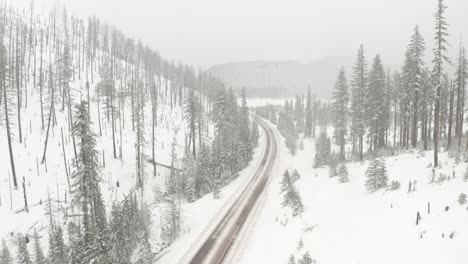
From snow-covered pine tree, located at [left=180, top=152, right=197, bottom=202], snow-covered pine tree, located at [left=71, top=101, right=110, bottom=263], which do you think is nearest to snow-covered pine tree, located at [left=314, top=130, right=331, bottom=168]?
snow-covered pine tree, located at [left=180, top=152, right=197, bottom=202]

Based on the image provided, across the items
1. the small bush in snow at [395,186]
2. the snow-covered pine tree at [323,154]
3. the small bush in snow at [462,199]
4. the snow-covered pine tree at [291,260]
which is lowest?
the snow-covered pine tree at [291,260]

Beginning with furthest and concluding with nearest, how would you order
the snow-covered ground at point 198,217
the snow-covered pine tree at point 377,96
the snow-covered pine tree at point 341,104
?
the snow-covered pine tree at point 341,104 < the snow-covered pine tree at point 377,96 < the snow-covered ground at point 198,217

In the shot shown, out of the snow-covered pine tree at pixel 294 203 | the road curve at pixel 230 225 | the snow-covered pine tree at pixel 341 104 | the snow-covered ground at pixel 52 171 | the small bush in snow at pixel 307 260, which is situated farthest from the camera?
the snow-covered pine tree at pixel 341 104

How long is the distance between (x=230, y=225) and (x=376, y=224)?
47.7 ft

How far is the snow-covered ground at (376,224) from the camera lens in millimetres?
12922

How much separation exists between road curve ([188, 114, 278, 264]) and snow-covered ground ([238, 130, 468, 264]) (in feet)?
6.00

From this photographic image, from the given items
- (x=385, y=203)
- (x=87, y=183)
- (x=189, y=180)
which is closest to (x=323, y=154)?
(x=189, y=180)

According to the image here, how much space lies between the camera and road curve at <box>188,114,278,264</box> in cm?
2220

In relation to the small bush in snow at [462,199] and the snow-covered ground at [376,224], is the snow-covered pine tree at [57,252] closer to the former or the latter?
the snow-covered ground at [376,224]

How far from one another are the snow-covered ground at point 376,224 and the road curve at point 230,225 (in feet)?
6.00

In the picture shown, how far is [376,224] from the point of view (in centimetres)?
1628

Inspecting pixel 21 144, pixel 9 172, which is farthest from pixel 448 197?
pixel 21 144

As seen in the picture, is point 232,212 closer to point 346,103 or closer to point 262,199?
point 262,199

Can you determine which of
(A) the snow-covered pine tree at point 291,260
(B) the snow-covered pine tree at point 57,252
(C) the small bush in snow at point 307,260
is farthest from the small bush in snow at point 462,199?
(B) the snow-covered pine tree at point 57,252
